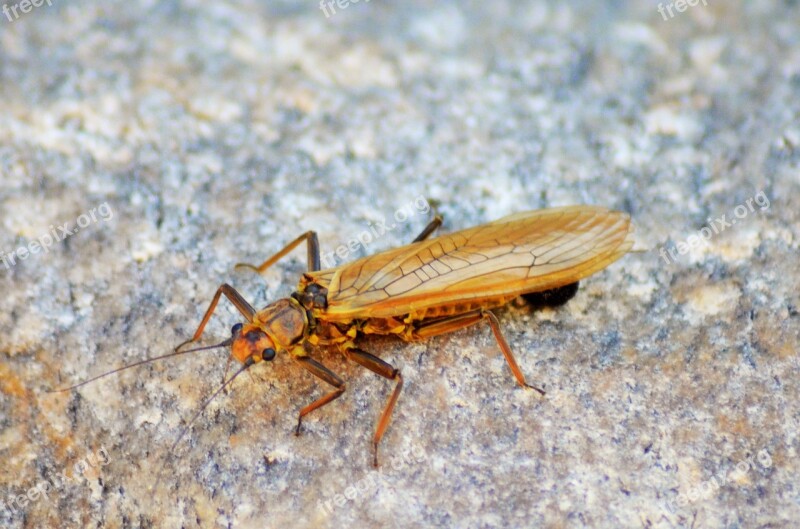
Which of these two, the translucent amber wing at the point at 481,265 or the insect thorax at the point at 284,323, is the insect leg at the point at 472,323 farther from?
the insect thorax at the point at 284,323

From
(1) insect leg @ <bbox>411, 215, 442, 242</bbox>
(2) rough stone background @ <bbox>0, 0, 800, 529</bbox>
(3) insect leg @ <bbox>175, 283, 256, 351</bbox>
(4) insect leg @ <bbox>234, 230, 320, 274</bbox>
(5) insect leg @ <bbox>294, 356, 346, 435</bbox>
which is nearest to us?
(2) rough stone background @ <bbox>0, 0, 800, 529</bbox>

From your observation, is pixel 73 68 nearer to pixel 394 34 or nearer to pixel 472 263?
pixel 394 34

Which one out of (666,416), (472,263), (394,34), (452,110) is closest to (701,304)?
(666,416)

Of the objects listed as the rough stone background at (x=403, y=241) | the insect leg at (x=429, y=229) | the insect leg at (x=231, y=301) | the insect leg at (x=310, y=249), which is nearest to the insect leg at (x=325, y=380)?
the rough stone background at (x=403, y=241)

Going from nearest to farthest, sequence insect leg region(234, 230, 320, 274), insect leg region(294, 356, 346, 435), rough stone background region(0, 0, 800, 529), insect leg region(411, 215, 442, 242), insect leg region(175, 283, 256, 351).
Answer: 1. rough stone background region(0, 0, 800, 529)
2. insect leg region(294, 356, 346, 435)
3. insect leg region(175, 283, 256, 351)
4. insect leg region(234, 230, 320, 274)
5. insect leg region(411, 215, 442, 242)

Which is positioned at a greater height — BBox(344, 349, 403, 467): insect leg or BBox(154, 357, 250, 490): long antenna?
BBox(154, 357, 250, 490): long antenna

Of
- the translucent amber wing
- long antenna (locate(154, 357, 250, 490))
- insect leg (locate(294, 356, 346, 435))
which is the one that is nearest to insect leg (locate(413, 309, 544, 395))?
the translucent amber wing

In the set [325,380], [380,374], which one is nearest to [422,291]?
[380,374]

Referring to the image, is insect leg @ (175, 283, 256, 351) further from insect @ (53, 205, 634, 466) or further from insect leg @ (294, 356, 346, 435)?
insect leg @ (294, 356, 346, 435)

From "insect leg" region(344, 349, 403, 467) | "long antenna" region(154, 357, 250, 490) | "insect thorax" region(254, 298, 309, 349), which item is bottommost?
"insect leg" region(344, 349, 403, 467)
